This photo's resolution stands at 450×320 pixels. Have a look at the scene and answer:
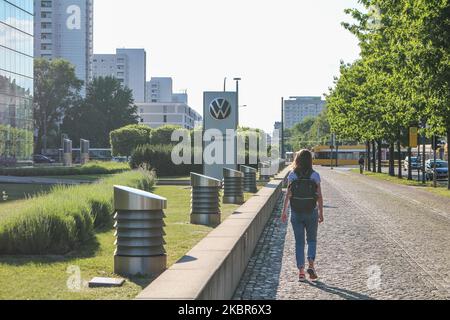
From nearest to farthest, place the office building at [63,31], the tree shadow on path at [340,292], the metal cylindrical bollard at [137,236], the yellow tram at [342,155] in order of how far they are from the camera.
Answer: the tree shadow on path at [340,292]
the metal cylindrical bollard at [137,236]
the yellow tram at [342,155]
the office building at [63,31]

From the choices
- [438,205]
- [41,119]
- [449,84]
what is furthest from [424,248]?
[41,119]

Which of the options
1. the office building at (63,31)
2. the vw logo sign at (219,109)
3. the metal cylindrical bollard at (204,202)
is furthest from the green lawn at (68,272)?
the office building at (63,31)

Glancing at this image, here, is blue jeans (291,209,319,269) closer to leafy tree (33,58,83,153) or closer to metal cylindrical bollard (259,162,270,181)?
metal cylindrical bollard (259,162,270,181)

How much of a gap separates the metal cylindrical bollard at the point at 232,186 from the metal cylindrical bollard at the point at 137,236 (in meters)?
12.4

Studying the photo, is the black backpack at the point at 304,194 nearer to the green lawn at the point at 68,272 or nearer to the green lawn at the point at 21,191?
the green lawn at the point at 68,272

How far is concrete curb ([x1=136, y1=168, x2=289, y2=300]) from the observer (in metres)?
5.88

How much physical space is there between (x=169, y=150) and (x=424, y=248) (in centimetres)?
3288

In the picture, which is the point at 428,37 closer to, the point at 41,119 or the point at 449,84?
the point at 449,84

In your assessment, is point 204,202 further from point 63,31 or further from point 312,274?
point 63,31

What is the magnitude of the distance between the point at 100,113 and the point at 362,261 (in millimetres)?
109121

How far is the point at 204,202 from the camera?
14609mm

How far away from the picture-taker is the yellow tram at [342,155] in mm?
103562

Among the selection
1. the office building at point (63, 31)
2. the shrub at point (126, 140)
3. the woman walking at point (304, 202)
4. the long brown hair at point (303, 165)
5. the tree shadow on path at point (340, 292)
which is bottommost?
the tree shadow on path at point (340, 292)
